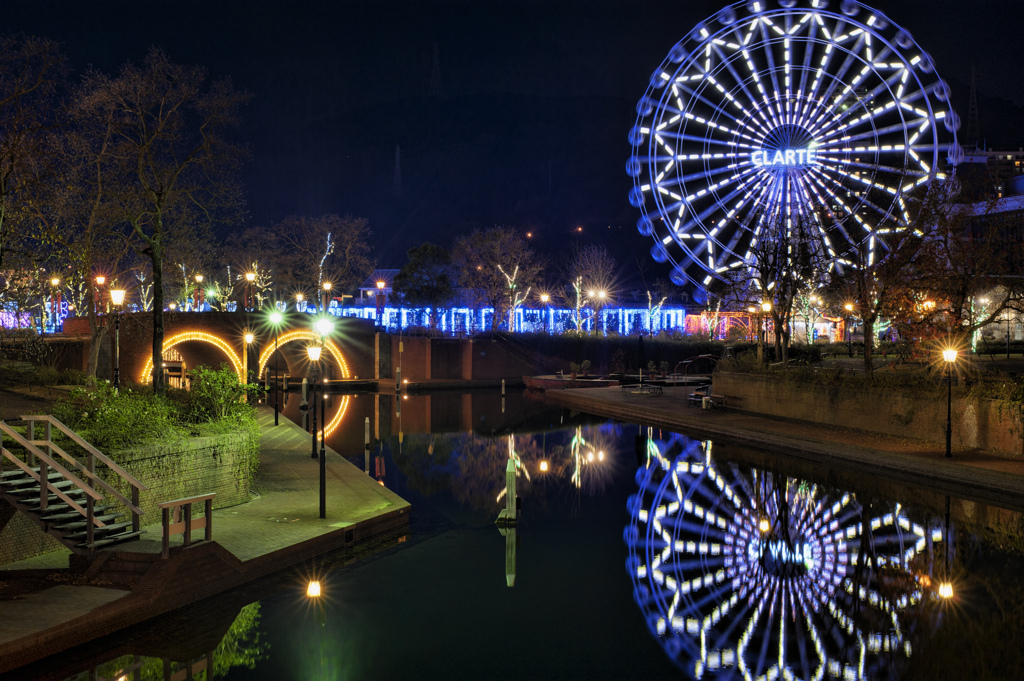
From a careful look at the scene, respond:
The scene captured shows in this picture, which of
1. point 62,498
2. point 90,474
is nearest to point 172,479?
point 90,474

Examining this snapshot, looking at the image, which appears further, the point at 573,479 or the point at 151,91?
the point at 151,91

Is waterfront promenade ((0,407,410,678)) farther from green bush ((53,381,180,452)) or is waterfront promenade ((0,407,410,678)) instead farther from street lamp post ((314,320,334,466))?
green bush ((53,381,180,452))

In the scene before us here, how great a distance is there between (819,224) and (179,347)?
3699 centimetres

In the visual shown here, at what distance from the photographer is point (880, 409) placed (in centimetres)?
2278

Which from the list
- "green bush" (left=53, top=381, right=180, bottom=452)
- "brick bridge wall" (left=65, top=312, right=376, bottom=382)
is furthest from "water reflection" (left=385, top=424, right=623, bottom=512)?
"brick bridge wall" (left=65, top=312, right=376, bottom=382)

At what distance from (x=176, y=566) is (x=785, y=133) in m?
37.2

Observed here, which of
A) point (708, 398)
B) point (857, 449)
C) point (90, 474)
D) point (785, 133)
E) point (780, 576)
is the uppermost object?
point (785, 133)

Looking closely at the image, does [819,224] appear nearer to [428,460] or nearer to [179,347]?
[428,460]

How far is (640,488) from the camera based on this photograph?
17.5 m

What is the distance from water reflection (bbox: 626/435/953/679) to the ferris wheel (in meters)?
24.2

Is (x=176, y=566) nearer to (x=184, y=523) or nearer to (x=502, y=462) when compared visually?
(x=184, y=523)

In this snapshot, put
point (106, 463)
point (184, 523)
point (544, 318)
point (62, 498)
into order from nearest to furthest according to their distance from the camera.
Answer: point (62, 498), point (184, 523), point (106, 463), point (544, 318)

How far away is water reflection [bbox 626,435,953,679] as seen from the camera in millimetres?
8523

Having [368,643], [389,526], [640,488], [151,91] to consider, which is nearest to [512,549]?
[389,526]
